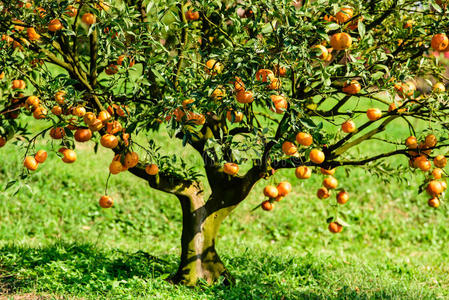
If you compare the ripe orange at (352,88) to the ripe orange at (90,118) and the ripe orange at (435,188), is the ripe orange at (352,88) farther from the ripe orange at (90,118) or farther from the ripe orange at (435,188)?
the ripe orange at (90,118)

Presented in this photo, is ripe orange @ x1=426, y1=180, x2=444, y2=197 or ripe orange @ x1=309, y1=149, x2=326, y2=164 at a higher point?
ripe orange @ x1=309, y1=149, x2=326, y2=164

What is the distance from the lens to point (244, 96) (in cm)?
275

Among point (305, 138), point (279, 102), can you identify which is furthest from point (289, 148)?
point (279, 102)

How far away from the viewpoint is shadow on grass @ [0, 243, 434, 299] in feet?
13.1

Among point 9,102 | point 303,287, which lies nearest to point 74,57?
point 9,102

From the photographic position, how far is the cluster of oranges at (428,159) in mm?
3307

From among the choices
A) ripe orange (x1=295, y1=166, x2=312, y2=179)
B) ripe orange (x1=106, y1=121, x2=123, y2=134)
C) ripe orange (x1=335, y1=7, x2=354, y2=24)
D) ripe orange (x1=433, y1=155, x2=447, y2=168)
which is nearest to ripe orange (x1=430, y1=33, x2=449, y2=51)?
ripe orange (x1=335, y1=7, x2=354, y2=24)

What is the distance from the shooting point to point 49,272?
4.29m

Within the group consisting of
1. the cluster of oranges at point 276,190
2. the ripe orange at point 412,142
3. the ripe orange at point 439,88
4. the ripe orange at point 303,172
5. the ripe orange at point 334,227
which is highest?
the ripe orange at point 439,88

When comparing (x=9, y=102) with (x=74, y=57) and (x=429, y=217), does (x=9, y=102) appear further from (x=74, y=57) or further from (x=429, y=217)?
(x=429, y=217)

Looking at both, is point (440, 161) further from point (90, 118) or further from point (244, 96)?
point (90, 118)

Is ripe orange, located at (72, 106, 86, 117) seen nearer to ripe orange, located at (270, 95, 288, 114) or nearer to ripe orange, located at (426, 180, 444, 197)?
ripe orange, located at (270, 95, 288, 114)

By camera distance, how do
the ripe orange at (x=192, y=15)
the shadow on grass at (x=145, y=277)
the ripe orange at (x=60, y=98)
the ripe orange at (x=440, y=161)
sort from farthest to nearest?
the shadow on grass at (x=145, y=277), the ripe orange at (x=192, y=15), the ripe orange at (x=440, y=161), the ripe orange at (x=60, y=98)

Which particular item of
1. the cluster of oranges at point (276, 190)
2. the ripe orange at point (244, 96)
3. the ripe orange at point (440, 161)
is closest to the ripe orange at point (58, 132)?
the ripe orange at point (244, 96)
